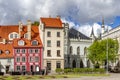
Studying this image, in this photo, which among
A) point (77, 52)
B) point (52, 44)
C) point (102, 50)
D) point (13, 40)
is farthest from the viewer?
point (77, 52)

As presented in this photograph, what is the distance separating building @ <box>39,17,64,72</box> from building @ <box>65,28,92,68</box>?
15369 millimetres

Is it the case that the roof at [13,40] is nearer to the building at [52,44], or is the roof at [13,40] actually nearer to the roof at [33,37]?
the roof at [33,37]

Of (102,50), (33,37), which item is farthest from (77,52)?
(33,37)

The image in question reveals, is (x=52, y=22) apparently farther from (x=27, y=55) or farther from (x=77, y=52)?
(x=77, y=52)

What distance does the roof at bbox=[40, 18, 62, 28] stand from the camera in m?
98.5

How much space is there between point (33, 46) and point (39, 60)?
4.35 meters

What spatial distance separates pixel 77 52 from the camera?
4557 inches

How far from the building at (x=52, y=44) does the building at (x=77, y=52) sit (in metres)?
15.4

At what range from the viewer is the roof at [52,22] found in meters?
98.5

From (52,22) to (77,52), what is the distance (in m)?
19.8

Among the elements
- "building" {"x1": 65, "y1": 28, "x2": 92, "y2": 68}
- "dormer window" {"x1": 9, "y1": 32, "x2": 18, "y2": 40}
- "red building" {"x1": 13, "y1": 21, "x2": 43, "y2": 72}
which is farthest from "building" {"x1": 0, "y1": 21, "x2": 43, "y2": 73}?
"building" {"x1": 65, "y1": 28, "x2": 92, "y2": 68}

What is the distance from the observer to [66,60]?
11431 cm

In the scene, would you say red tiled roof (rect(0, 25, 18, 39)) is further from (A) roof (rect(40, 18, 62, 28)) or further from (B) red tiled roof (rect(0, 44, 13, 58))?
(A) roof (rect(40, 18, 62, 28))

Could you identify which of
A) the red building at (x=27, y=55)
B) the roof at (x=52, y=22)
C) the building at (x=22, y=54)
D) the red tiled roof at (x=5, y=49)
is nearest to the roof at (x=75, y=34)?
the roof at (x=52, y=22)
